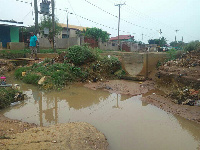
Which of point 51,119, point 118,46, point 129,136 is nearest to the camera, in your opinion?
point 129,136

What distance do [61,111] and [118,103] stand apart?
213 centimetres

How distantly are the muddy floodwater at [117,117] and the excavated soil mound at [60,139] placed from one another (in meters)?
0.42

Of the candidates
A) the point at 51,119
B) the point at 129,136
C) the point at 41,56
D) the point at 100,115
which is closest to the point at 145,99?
the point at 100,115

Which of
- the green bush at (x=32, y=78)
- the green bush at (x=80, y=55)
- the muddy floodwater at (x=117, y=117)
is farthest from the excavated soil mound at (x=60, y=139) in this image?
the green bush at (x=80, y=55)

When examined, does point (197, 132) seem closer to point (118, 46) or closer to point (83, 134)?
point (83, 134)

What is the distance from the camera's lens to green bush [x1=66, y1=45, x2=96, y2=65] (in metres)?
10.2

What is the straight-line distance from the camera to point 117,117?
5.02 metres

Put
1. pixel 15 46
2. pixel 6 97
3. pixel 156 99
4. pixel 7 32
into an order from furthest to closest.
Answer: pixel 7 32 < pixel 15 46 < pixel 156 99 < pixel 6 97

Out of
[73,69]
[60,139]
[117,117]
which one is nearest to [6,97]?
[60,139]

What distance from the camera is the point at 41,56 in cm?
1248

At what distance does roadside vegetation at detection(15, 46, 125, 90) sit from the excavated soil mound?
4260 millimetres

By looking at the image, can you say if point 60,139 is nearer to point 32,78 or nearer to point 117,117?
point 117,117

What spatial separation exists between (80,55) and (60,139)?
293 inches

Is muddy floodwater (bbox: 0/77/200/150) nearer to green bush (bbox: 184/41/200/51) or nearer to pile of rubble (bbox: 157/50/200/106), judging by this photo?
pile of rubble (bbox: 157/50/200/106)
